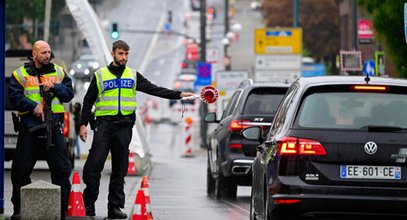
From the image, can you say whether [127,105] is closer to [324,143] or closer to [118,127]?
[118,127]

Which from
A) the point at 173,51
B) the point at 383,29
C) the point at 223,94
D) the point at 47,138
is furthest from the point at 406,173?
the point at 173,51

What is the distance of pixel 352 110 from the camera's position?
39.6 feet

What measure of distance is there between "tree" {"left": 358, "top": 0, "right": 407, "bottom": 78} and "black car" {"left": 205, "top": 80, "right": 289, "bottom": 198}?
7.37 m

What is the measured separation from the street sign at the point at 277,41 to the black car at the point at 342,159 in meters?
Answer: 45.8

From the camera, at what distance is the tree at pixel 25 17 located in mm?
49844

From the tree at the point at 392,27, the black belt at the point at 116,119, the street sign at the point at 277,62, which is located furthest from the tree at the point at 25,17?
the black belt at the point at 116,119

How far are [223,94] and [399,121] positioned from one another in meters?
36.8

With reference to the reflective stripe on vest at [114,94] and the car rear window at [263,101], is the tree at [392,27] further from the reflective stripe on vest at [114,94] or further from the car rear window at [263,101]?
the reflective stripe on vest at [114,94]

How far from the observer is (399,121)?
12.1 m

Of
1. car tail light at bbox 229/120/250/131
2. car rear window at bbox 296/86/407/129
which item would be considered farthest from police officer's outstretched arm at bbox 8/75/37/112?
car tail light at bbox 229/120/250/131

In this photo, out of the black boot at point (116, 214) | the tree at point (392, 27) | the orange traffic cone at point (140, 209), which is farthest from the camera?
the tree at point (392, 27)

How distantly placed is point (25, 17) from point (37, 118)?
39.3 metres

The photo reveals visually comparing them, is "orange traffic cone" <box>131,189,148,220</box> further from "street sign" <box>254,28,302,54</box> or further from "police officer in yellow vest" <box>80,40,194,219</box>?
"street sign" <box>254,28,302,54</box>

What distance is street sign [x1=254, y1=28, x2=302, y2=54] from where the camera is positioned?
58.3 m
